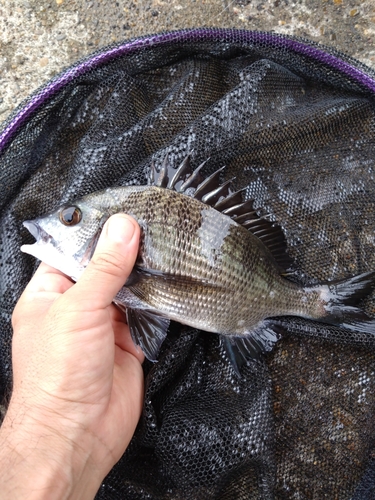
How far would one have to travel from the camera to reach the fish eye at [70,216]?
195 cm

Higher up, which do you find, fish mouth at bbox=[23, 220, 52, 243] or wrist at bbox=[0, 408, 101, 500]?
fish mouth at bbox=[23, 220, 52, 243]

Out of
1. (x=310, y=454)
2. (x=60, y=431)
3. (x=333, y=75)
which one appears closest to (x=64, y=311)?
(x=60, y=431)

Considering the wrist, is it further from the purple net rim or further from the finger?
the purple net rim

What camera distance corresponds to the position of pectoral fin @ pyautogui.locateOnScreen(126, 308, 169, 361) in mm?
1957

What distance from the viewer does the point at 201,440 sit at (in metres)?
2.05

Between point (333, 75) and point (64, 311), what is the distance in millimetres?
1859

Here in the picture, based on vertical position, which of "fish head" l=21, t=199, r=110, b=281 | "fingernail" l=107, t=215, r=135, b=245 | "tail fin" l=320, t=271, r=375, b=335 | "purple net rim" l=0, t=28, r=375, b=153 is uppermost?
"purple net rim" l=0, t=28, r=375, b=153

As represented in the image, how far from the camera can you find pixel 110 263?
5.75ft

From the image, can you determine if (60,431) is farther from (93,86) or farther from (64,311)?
(93,86)

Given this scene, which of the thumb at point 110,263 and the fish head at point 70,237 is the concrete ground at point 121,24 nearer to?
the fish head at point 70,237

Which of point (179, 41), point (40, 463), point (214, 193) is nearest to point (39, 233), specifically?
point (214, 193)

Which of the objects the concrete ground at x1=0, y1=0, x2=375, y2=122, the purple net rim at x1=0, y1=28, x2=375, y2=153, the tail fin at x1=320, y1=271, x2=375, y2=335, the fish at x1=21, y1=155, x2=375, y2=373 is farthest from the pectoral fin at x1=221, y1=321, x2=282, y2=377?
the concrete ground at x1=0, y1=0, x2=375, y2=122

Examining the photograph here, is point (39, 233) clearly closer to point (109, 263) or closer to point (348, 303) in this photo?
point (109, 263)

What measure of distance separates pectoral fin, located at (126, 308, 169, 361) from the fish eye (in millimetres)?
475
